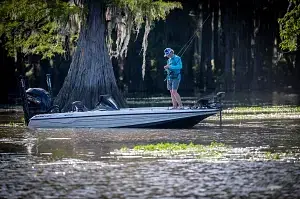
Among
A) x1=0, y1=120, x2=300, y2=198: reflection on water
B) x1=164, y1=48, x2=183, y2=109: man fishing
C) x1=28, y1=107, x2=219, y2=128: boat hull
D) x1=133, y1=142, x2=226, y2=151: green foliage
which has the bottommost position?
x1=0, y1=120, x2=300, y2=198: reflection on water

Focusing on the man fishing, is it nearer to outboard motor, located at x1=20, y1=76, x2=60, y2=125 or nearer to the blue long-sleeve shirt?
the blue long-sleeve shirt

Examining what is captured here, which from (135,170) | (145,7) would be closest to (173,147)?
(135,170)

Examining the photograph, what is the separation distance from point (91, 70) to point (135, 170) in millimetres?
17114

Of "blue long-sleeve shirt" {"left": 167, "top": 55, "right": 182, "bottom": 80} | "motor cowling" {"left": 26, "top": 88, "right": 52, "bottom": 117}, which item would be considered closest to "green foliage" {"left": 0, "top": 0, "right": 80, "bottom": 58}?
"motor cowling" {"left": 26, "top": 88, "right": 52, "bottom": 117}

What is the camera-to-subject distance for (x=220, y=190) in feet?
49.8

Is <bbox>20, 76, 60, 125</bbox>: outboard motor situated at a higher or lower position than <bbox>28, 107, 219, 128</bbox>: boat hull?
higher

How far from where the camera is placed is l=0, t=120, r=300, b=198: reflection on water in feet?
49.9

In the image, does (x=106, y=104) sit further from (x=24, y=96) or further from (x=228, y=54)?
(x=228, y=54)

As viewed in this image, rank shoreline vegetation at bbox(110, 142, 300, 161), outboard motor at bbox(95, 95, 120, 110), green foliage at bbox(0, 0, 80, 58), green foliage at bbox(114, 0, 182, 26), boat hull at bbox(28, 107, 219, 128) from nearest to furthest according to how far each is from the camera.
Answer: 1. shoreline vegetation at bbox(110, 142, 300, 161)
2. boat hull at bbox(28, 107, 219, 128)
3. outboard motor at bbox(95, 95, 120, 110)
4. green foliage at bbox(114, 0, 182, 26)
5. green foliage at bbox(0, 0, 80, 58)

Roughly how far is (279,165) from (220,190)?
323 centimetres

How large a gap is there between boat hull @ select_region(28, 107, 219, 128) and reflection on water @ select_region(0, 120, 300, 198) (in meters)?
1.55

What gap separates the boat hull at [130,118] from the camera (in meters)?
27.8

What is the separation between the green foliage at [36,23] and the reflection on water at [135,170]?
Result: 10.1 metres

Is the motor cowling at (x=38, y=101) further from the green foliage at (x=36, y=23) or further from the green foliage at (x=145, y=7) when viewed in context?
the green foliage at (x=145, y=7)
